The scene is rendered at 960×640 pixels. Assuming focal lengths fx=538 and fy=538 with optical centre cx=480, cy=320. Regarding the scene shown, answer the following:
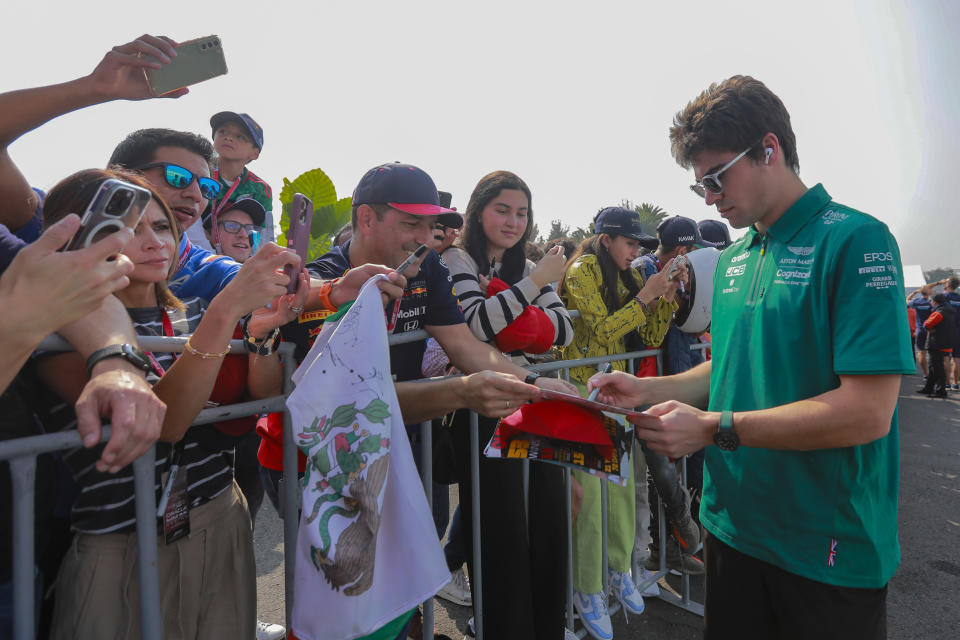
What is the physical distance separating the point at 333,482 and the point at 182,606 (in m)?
0.69

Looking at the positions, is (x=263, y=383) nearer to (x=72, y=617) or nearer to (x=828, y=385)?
(x=72, y=617)

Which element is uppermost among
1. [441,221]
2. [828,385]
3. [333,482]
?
[441,221]

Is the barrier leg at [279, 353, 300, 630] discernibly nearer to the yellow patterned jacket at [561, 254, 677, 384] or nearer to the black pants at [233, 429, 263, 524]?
the black pants at [233, 429, 263, 524]

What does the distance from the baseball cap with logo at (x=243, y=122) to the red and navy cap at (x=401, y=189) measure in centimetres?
261

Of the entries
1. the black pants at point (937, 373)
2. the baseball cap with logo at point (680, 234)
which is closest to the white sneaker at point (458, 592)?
the baseball cap with logo at point (680, 234)

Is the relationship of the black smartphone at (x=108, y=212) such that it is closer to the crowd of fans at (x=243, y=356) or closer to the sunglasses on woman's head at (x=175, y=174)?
the crowd of fans at (x=243, y=356)

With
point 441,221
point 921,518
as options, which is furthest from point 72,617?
point 921,518

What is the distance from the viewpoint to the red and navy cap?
2.51 meters

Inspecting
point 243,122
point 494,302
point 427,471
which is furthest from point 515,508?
point 243,122

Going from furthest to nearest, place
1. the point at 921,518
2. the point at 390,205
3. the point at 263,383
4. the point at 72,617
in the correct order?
the point at 921,518
the point at 390,205
the point at 263,383
the point at 72,617

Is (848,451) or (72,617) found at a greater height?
(848,451)

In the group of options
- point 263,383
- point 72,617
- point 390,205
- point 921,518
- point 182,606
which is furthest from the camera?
point 921,518

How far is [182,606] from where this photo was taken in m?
1.68

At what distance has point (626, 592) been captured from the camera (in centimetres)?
343
